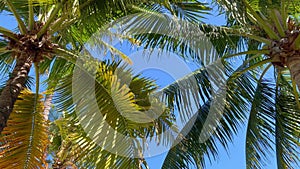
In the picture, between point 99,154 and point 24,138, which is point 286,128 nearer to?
point 99,154

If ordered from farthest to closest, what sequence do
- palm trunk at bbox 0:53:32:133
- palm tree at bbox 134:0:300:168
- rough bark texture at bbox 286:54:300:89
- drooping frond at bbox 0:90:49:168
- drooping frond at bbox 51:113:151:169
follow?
palm tree at bbox 134:0:300:168, rough bark texture at bbox 286:54:300:89, drooping frond at bbox 51:113:151:169, drooping frond at bbox 0:90:49:168, palm trunk at bbox 0:53:32:133

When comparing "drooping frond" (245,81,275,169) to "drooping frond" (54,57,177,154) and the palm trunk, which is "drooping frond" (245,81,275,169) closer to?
"drooping frond" (54,57,177,154)

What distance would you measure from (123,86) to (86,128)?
706mm

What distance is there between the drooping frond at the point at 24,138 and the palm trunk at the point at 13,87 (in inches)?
18.3

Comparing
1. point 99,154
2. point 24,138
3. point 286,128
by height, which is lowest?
point 99,154

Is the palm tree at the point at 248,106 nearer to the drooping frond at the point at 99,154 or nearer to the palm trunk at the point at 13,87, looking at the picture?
the drooping frond at the point at 99,154

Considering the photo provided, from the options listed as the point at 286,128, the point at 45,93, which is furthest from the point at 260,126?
the point at 45,93

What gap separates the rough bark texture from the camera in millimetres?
5031

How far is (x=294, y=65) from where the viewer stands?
5.11m

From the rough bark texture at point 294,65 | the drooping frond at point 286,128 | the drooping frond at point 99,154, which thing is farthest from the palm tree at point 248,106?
the drooping frond at point 99,154

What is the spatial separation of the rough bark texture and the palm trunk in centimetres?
329

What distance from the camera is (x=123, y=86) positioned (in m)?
5.12

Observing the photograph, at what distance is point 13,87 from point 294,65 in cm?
346

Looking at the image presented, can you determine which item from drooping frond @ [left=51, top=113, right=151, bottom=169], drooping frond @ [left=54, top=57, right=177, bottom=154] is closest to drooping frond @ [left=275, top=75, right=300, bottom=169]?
drooping frond @ [left=54, top=57, right=177, bottom=154]
